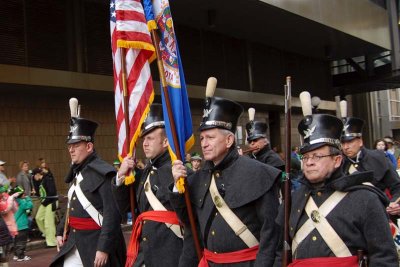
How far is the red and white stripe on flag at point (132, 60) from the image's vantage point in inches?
202

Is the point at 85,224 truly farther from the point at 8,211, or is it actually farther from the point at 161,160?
the point at 8,211

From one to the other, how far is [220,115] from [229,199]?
0.65m

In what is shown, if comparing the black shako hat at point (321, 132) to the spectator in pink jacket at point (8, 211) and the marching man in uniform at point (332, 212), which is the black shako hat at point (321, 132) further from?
the spectator in pink jacket at point (8, 211)

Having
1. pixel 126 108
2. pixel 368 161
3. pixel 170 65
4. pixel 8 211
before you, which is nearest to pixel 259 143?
pixel 368 161

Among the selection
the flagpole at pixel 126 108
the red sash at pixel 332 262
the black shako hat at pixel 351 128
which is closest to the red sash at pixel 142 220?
the flagpole at pixel 126 108

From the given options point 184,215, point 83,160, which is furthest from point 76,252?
point 184,215

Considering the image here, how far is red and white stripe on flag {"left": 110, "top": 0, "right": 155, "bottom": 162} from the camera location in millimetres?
5125

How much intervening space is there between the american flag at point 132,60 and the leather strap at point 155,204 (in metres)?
0.18

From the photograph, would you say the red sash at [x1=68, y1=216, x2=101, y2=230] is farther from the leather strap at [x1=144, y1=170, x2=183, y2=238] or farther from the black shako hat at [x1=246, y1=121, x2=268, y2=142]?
the black shako hat at [x1=246, y1=121, x2=268, y2=142]

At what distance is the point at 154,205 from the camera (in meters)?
4.96

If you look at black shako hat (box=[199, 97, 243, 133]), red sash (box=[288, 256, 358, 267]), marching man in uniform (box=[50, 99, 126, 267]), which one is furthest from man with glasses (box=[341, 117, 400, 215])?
red sash (box=[288, 256, 358, 267])

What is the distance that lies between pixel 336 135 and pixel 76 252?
125 inches

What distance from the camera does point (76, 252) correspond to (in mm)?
5789

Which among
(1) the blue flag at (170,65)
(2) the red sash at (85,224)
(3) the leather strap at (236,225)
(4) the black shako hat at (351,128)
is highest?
(1) the blue flag at (170,65)
